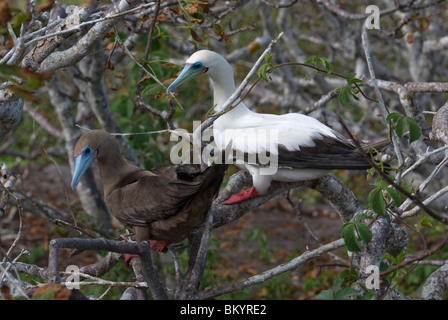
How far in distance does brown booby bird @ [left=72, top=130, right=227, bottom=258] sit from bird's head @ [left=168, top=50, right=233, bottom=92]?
552mm

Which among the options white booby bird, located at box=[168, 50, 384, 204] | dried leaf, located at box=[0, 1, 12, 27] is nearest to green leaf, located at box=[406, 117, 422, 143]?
white booby bird, located at box=[168, 50, 384, 204]

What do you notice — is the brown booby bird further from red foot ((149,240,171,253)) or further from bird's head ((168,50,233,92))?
bird's head ((168,50,233,92))

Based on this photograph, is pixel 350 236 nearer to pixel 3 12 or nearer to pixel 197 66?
pixel 3 12

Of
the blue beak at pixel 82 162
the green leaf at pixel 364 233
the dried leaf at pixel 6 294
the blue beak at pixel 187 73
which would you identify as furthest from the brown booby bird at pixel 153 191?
the dried leaf at pixel 6 294

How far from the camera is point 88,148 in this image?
9.59 feet

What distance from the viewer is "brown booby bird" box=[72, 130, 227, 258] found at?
8.50ft

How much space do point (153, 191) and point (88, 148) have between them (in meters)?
0.47

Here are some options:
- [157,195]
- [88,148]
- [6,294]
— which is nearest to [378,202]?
[157,195]

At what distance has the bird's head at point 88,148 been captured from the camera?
9.49 feet

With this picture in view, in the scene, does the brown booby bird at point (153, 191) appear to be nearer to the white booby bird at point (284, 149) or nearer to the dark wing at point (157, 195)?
the dark wing at point (157, 195)

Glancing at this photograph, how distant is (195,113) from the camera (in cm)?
780

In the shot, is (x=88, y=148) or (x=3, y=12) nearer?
(x=3, y=12)

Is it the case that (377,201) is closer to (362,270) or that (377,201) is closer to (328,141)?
(362,270)

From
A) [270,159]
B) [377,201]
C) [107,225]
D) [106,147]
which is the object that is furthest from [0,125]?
[107,225]
